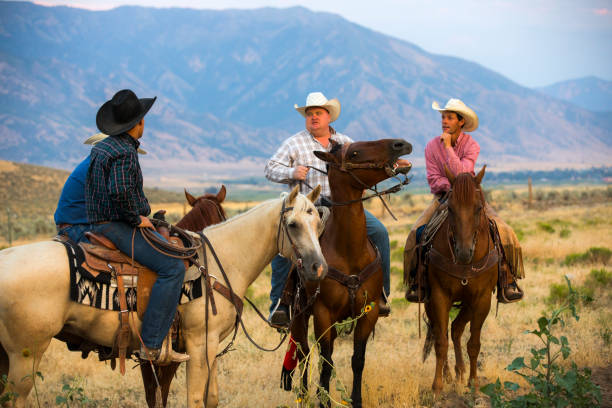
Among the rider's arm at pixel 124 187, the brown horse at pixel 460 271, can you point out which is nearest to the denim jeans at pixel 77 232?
the rider's arm at pixel 124 187

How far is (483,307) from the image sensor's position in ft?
21.8

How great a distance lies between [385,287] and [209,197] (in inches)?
103

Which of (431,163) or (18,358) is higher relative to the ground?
(431,163)

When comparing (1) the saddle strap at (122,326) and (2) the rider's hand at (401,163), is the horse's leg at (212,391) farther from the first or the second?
(2) the rider's hand at (401,163)

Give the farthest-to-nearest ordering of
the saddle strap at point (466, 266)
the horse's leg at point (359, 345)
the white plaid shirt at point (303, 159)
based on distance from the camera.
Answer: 1. the white plaid shirt at point (303, 159)
2. the saddle strap at point (466, 266)
3. the horse's leg at point (359, 345)

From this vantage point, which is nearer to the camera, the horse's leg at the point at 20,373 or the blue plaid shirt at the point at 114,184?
the horse's leg at the point at 20,373

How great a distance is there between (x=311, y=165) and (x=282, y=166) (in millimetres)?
354

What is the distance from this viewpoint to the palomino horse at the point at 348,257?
18.5 ft

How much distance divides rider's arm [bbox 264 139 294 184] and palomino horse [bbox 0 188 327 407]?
114 cm

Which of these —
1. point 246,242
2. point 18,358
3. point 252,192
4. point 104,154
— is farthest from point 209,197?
point 252,192

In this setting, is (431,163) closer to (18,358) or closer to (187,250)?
(187,250)

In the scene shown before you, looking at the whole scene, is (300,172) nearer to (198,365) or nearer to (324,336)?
(324,336)

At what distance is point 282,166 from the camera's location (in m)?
6.47

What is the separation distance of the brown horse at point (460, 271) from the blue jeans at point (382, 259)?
596 millimetres
